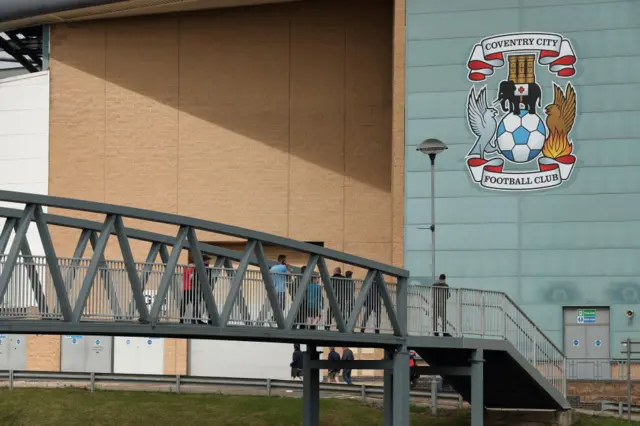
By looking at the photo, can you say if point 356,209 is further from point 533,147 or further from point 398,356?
point 398,356

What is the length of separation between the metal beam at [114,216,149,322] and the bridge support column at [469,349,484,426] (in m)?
9.34

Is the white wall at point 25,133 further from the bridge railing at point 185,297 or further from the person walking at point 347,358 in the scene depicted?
the bridge railing at point 185,297

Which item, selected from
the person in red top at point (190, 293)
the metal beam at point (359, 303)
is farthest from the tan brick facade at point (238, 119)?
the person in red top at point (190, 293)

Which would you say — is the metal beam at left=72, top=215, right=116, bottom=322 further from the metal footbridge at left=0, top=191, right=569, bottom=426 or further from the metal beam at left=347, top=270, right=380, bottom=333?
the metal beam at left=347, top=270, right=380, bottom=333

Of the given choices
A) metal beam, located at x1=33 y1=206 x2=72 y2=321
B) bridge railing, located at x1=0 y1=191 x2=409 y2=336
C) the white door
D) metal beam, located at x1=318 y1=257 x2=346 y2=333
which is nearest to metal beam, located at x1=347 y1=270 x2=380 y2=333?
bridge railing, located at x1=0 y1=191 x2=409 y2=336

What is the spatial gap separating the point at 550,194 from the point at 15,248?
25.5 m

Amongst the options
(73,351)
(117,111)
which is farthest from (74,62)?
(73,351)

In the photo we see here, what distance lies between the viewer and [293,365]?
4478cm

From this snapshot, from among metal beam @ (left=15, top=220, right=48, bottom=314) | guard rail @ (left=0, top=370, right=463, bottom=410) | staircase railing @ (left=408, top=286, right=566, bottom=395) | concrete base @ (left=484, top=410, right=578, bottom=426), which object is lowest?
concrete base @ (left=484, top=410, right=578, bottom=426)

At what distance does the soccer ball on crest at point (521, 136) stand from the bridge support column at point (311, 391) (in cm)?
1542

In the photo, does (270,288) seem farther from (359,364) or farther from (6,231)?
(6,231)

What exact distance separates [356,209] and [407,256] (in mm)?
7066

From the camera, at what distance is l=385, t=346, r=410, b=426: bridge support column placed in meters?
29.5

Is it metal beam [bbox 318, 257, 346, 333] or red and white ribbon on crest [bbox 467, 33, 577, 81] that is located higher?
red and white ribbon on crest [bbox 467, 33, 577, 81]
